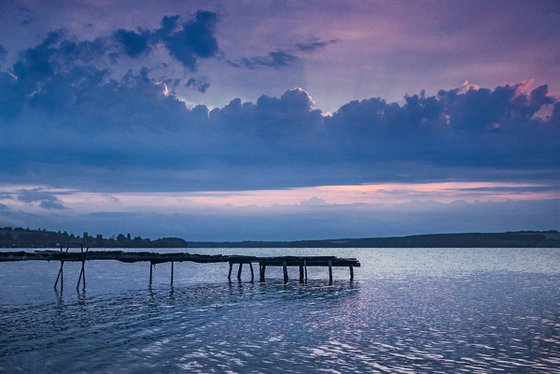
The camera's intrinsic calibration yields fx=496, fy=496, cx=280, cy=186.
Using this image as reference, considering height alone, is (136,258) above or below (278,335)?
above

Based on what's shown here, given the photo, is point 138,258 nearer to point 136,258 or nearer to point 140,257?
point 136,258

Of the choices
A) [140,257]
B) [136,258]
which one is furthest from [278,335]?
[140,257]

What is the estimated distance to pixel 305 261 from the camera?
183 ft

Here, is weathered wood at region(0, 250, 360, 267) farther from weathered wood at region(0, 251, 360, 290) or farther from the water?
the water

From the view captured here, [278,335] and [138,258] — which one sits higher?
[138,258]

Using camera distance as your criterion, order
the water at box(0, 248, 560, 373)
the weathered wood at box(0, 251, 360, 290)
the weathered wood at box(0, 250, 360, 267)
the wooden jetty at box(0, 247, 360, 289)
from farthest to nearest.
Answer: the wooden jetty at box(0, 247, 360, 289), the weathered wood at box(0, 251, 360, 290), the weathered wood at box(0, 250, 360, 267), the water at box(0, 248, 560, 373)

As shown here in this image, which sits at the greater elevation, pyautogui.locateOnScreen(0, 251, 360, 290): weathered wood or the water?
pyautogui.locateOnScreen(0, 251, 360, 290): weathered wood

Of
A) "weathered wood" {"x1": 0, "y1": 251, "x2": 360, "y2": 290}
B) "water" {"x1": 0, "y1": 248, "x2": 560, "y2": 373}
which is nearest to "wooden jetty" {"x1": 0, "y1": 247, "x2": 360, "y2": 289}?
"weathered wood" {"x1": 0, "y1": 251, "x2": 360, "y2": 290}

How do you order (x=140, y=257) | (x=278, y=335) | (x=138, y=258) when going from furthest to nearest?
1. (x=140, y=257)
2. (x=138, y=258)
3. (x=278, y=335)

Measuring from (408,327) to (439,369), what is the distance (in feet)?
30.6

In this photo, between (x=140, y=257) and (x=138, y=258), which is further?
(x=140, y=257)

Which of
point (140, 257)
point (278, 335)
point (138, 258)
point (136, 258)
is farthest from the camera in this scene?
point (140, 257)

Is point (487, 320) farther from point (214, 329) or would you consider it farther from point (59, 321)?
point (59, 321)

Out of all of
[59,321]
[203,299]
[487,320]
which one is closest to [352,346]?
[487,320]
